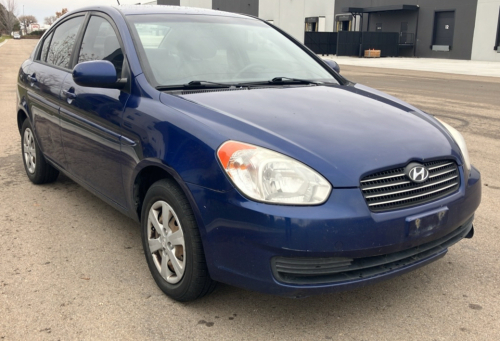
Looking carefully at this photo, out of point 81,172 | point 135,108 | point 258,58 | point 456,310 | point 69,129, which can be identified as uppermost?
point 258,58

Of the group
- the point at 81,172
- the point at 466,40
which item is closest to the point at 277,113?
the point at 81,172

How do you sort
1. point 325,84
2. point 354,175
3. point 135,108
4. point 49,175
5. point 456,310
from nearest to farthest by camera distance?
point 354,175 < point 456,310 < point 135,108 < point 325,84 < point 49,175

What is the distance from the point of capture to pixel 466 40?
33281mm

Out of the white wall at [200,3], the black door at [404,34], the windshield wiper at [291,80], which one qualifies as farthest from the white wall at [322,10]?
the windshield wiper at [291,80]

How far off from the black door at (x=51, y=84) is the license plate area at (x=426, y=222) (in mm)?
2965

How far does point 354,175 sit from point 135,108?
146cm

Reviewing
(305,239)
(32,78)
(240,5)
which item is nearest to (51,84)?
(32,78)

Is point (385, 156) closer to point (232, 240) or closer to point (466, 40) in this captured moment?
point (232, 240)

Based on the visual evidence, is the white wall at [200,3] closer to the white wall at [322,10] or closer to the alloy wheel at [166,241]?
the white wall at [322,10]

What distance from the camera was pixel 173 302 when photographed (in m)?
2.97

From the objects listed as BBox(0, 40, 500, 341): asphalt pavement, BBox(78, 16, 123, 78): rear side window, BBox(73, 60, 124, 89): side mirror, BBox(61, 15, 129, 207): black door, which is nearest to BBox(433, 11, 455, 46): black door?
BBox(0, 40, 500, 341): asphalt pavement

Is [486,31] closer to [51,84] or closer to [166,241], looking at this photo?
[51,84]

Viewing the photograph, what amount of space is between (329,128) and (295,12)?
1789 inches

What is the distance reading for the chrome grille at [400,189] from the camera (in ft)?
8.22
